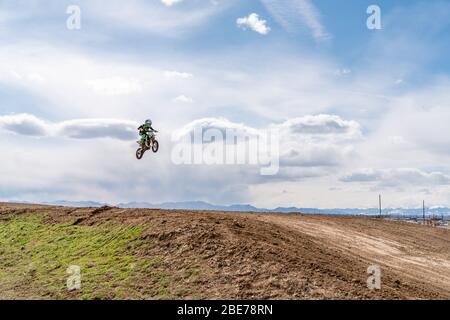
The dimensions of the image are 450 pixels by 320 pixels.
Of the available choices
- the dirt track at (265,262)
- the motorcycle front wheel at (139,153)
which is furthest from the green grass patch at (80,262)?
the motorcycle front wheel at (139,153)

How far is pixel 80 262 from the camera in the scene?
20.5 meters

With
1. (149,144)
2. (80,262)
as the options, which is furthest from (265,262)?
(149,144)

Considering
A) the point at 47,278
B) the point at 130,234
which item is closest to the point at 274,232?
the point at 130,234

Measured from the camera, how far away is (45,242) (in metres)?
25.2

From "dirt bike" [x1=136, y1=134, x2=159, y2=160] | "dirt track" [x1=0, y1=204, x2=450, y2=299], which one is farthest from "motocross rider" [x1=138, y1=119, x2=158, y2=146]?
"dirt track" [x1=0, y1=204, x2=450, y2=299]

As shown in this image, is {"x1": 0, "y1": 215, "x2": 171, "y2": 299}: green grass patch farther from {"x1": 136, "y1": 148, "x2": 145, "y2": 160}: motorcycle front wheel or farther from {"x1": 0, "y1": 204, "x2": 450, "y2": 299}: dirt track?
{"x1": 136, "y1": 148, "x2": 145, "y2": 160}: motorcycle front wheel

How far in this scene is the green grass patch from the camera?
16734 millimetres

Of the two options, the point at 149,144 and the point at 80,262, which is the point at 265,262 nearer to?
the point at 80,262

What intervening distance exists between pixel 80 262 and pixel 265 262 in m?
9.02

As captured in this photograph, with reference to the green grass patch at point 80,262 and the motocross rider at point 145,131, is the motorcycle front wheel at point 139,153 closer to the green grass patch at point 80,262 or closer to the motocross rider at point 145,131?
the motocross rider at point 145,131

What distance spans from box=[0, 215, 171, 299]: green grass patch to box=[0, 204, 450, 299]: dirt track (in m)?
0.38

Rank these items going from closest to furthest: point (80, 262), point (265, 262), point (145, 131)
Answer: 1. point (265, 262)
2. point (80, 262)
3. point (145, 131)
